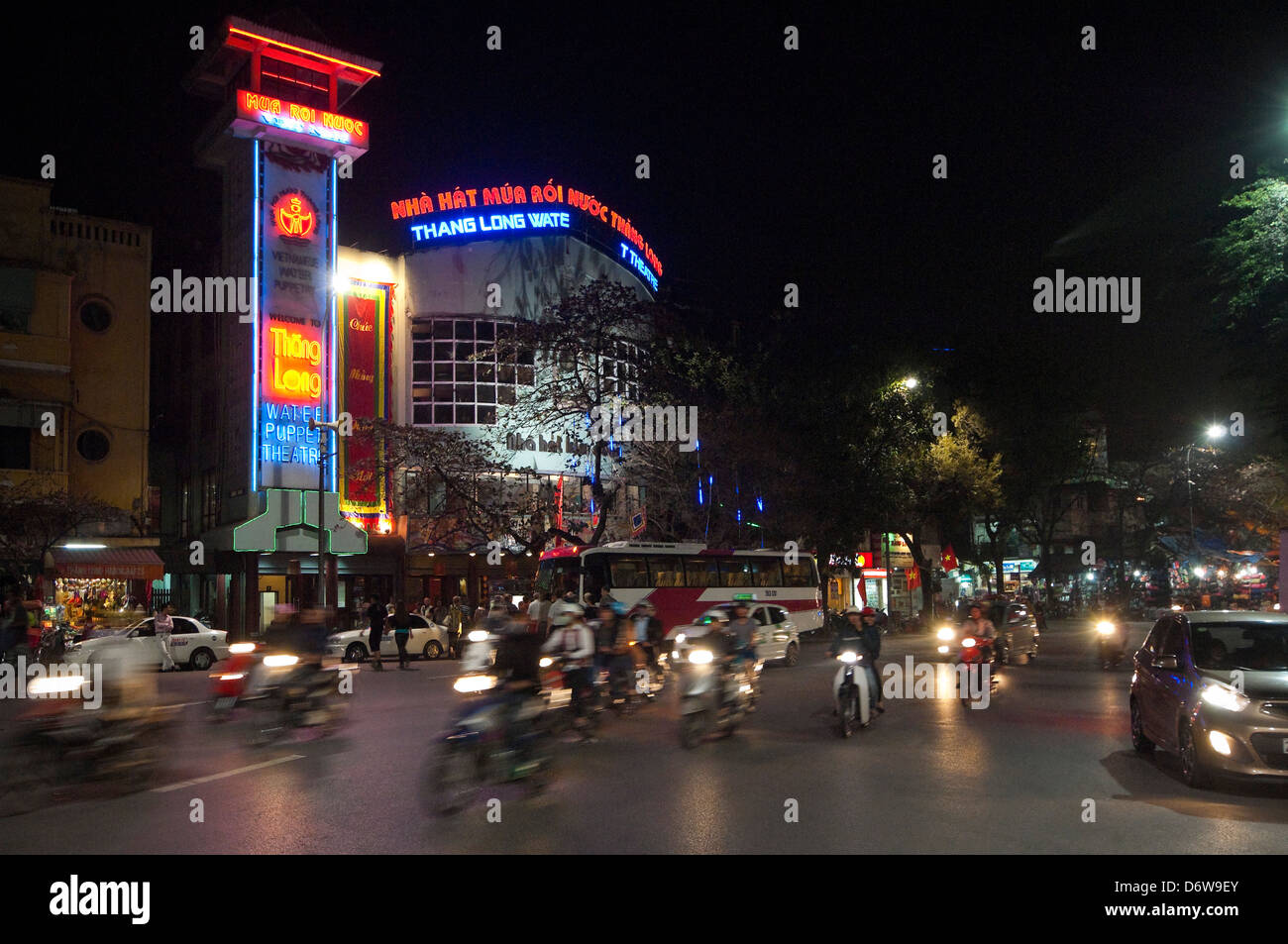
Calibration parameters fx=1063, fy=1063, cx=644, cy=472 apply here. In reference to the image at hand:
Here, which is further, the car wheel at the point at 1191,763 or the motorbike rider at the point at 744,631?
the motorbike rider at the point at 744,631

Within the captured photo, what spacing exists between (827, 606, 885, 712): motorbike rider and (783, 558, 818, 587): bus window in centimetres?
2008

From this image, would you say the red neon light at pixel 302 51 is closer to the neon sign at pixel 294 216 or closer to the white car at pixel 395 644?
the neon sign at pixel 294 216

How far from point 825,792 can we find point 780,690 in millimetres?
11124

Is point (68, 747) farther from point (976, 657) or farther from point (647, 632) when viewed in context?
point (976, 657)

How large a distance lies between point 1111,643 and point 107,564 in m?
29.8

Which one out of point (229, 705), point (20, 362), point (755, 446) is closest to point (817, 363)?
point (755, 446)

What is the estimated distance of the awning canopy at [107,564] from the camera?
33000mm

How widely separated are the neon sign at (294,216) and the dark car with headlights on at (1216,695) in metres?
35.6

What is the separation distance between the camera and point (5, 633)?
12.2 m

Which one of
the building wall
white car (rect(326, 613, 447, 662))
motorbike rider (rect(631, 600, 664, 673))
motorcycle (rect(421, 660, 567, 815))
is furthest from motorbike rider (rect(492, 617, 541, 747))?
the building wall

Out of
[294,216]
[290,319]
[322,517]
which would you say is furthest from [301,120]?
[322,517]

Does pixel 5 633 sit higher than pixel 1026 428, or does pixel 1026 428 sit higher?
pixel 1026 428

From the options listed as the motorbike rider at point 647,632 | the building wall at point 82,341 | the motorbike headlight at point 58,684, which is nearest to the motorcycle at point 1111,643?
the motorbike rider at point 647,632

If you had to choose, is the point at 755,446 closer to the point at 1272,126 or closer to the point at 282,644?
the point at 1272,126
